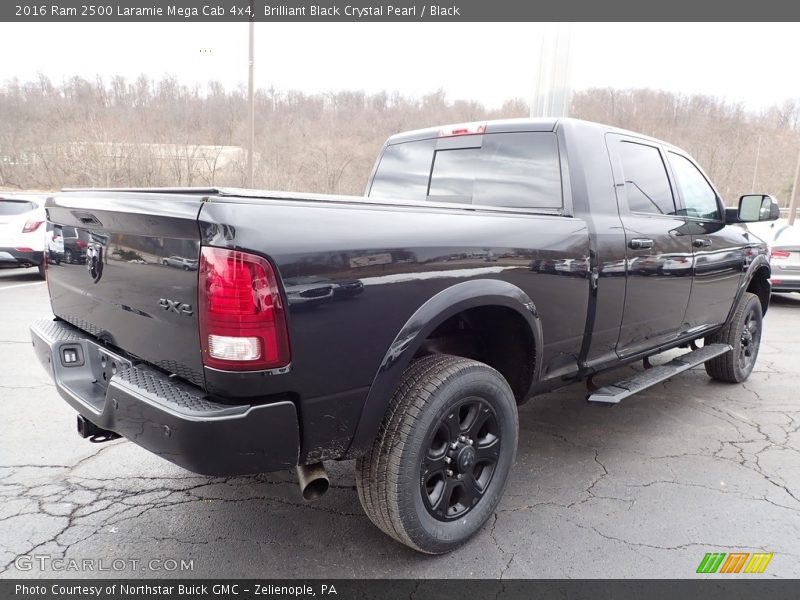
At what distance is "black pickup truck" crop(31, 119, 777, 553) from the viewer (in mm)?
1727

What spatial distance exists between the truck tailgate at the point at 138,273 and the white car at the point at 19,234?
840 centimetres

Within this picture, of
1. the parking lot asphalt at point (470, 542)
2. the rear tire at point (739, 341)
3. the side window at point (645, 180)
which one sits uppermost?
the side window at point (645, 180)

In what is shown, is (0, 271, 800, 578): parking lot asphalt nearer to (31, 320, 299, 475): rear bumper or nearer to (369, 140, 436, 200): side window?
(31, 320, 299, 475): rear bumper

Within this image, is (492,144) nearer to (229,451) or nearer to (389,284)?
(389,284)

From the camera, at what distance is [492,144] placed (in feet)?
10.9

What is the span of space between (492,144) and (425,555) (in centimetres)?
231

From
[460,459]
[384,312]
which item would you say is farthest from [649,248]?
[384,312]

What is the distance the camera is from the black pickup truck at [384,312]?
173cm

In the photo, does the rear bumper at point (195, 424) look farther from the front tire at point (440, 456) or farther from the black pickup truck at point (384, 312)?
the front tire at point (440, 456)

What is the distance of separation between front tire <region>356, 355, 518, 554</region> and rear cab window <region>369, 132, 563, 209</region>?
1217 mm

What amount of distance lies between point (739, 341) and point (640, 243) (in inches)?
88.7

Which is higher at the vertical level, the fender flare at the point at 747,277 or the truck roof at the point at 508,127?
the truck roof at the point at 508,127

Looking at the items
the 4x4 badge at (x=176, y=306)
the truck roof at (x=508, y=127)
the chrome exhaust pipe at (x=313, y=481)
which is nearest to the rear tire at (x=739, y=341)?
the truck roof at (x=508, y=127)

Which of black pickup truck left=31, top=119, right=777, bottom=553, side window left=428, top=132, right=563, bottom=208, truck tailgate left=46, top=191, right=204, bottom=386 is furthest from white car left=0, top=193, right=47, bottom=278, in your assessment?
side window left=428, top=132, right=563, bottom=208
